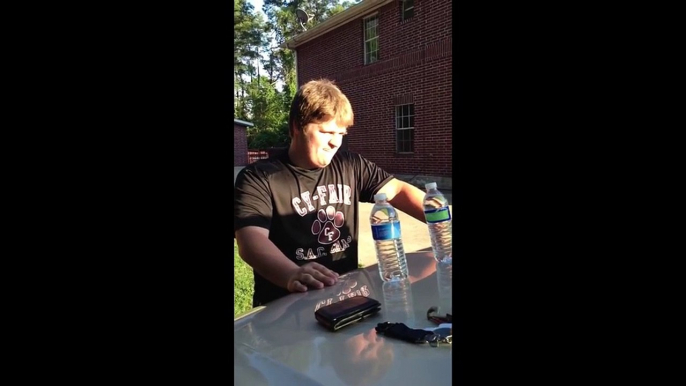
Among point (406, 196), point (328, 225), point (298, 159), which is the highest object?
point (298, 159)

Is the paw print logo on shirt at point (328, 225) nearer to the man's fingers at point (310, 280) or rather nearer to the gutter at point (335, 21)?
the man's fingers at point (310, 280)

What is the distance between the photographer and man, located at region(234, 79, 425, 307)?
56.8 inches

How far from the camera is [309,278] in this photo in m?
1.41

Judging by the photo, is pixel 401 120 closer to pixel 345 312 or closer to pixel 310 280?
pixel 310 280

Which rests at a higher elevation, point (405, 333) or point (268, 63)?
point (268, 63)

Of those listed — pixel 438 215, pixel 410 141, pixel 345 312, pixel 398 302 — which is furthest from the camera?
pixel 410 141

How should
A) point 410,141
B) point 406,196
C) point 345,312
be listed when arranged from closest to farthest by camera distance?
1. point 345,312
2. point 410,141
3. point 406,196

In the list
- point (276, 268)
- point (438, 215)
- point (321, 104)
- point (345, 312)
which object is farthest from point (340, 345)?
point (321, 104)

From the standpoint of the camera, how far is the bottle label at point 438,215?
152 centimetres

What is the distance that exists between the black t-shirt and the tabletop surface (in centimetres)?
25

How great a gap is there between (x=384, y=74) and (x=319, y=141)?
327 millimetres

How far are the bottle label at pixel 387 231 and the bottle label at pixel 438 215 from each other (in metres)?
0.23
